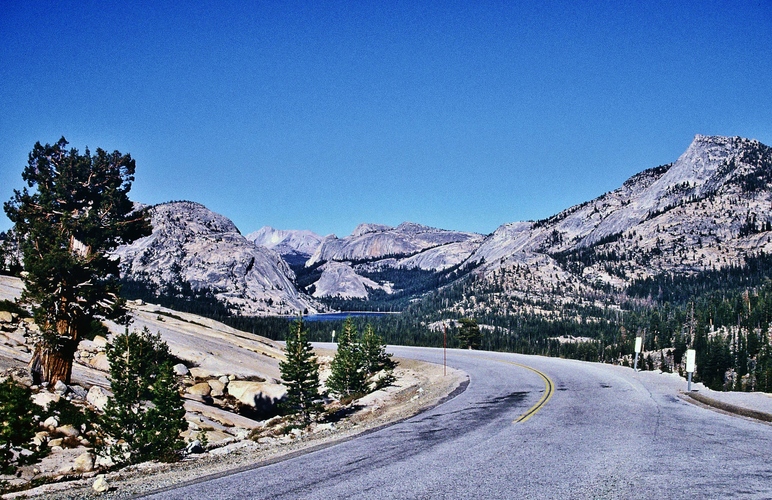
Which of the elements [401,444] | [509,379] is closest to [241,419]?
[509,379]

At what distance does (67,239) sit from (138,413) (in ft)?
36.2

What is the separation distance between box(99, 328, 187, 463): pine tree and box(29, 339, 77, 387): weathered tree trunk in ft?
15.4

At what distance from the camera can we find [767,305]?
440ft

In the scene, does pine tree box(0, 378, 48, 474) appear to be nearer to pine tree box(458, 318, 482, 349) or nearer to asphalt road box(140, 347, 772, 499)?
asphalt road box(140, 347, 772, 499)

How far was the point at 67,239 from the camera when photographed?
24.9 m

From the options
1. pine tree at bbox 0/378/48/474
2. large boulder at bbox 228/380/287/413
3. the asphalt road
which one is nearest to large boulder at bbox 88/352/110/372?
large boulder at bbox 228/380/287/413

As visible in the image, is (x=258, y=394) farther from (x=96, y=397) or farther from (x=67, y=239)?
(x=67, y=239)

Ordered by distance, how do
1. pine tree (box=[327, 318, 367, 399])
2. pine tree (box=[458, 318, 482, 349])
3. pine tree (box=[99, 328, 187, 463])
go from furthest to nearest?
pine tree (box=[458, 318, 482, 349]) < pine tree (box=[327, 318, 367, 399]) < pine tree (box=[99, 328, 187, 463])

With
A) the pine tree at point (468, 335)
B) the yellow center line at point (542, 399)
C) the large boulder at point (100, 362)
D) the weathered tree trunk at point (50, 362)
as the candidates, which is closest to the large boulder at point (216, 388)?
the large boulder at point (100, 362)

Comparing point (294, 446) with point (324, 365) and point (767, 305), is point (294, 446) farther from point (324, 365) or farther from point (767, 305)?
point (767, 305)

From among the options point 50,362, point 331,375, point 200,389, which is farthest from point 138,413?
point 331,375

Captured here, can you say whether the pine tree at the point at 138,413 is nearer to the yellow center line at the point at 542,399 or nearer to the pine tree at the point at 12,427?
the pine tree at the point at 12,427

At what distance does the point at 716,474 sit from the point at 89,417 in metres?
22.0

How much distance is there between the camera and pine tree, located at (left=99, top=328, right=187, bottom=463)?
1667 cm
